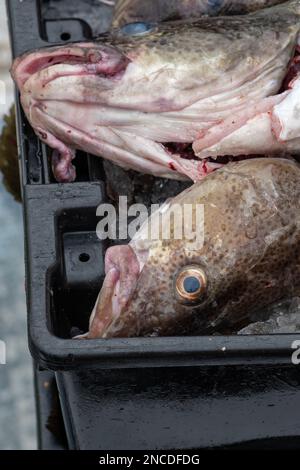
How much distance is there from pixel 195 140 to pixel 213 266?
1.39 ft

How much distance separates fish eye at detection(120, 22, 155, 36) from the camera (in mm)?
3010

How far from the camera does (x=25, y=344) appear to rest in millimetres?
3789

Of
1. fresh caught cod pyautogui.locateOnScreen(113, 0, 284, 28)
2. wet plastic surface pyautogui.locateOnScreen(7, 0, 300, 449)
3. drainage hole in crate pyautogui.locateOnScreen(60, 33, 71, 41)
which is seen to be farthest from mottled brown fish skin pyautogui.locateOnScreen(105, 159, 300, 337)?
drainage hole in crate pyautogui.locateOnScreen(60, 33, 71, 41)

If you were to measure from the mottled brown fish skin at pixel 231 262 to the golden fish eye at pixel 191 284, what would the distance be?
0.05 ft

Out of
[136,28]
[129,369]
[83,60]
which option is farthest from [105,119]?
[129,369]

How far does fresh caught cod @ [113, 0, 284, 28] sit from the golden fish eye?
3.41ft

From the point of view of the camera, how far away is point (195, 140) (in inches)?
110

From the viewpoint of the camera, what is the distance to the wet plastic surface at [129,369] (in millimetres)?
2428

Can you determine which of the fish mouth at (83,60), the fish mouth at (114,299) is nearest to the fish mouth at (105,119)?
the fish mouth at (83,60)

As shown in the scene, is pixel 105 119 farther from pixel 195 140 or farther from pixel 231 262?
pixel 231 262

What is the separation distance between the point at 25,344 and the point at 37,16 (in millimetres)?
1334

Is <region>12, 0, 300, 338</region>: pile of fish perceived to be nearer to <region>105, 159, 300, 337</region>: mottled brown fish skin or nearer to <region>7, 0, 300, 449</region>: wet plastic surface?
<region>105, 159, 300, 337</region>: mottled brown fish skin

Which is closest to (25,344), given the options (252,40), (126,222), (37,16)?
(126,222)
